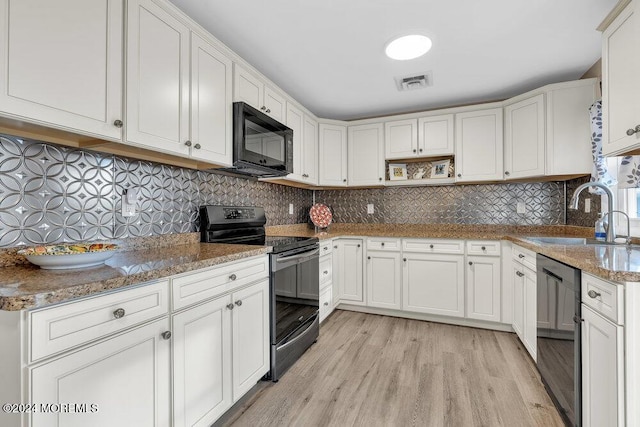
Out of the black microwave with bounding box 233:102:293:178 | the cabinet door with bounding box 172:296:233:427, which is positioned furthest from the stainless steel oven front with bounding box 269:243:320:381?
the black microwave with bounding box 233:102:293:178

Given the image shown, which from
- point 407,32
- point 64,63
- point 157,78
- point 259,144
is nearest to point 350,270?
point 259,144

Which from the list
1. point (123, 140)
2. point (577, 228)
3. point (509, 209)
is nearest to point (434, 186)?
point (509, 209)

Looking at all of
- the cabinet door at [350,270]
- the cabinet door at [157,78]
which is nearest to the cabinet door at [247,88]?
the cabinet door at [157,78]

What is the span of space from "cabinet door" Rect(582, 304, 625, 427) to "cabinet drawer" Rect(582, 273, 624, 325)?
0.10 feet

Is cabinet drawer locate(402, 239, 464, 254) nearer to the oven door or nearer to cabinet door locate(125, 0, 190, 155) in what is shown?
the oven door

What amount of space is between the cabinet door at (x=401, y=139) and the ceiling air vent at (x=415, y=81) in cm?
59

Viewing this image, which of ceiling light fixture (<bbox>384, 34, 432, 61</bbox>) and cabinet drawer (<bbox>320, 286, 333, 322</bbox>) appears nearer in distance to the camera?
ceiling light fixture (<bbox>384, 34, 432, 61</bbox>)

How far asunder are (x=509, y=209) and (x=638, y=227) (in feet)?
3.85

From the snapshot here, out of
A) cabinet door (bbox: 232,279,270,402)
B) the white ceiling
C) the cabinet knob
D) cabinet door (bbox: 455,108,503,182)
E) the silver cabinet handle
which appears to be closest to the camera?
the silver cabinet handle

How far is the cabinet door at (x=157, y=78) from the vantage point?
1.36 meters

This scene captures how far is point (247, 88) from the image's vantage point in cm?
213

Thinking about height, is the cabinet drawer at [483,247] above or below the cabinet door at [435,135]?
below

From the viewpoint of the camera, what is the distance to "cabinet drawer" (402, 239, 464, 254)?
282 cm

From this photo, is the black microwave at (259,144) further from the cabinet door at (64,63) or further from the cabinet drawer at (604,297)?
the cabinet drawer at (604,297)
